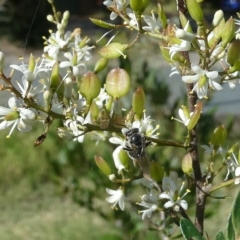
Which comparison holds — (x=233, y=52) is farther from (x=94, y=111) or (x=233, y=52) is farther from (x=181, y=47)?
(x=94, y=111)

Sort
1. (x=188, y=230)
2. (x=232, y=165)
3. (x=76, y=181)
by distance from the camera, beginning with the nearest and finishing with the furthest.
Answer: (x=188, y=230), (x=232, y=165), (x=76, y=181)

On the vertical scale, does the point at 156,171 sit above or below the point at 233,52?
below

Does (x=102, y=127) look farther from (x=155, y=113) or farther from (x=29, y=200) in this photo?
(x=29, y=200)

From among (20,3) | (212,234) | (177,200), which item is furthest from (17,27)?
(177,200)

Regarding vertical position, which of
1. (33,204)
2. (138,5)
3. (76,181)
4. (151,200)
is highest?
(138,5)

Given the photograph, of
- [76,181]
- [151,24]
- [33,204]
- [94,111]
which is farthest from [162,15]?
[33,204]

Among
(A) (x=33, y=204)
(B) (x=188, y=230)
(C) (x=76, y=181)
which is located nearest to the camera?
(B) (x=188, y=230)

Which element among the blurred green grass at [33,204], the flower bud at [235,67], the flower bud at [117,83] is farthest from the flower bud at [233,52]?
the blurred green grass at [33,204]

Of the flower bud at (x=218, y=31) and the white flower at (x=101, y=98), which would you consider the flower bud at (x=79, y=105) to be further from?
the flower bud at (x=218, y=31)
